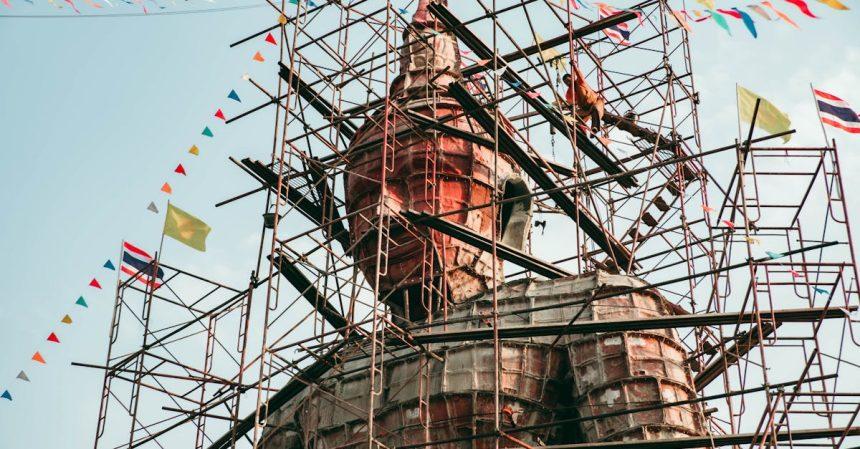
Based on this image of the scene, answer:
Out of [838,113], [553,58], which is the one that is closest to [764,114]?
[838,113]

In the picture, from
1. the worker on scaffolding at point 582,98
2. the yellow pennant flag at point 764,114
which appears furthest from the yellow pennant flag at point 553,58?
the yellow pennant flag at point 764,114

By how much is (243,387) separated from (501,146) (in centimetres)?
909

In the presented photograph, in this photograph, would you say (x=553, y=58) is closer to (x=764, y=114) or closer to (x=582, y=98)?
(x=582, y=98)

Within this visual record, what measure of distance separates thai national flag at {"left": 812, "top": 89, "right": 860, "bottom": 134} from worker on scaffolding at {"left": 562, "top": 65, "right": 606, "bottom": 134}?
9800mm

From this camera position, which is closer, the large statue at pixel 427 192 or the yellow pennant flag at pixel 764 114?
the yellow pennant flag at pixel 764 114

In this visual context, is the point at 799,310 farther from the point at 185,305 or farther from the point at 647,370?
the point at 185,305

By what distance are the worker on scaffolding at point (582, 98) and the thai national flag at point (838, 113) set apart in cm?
980

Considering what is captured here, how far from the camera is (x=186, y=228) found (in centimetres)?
3684

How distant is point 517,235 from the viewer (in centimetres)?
3822

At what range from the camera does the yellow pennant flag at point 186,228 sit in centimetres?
3667

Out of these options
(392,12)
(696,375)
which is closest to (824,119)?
(696,375)

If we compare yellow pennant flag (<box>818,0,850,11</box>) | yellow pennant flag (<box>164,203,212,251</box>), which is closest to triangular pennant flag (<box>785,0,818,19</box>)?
yellow pennant flag (<box>818,0,850,11</box>)

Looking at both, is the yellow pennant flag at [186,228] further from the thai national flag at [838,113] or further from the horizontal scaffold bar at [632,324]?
the thai national flag at [838,113]

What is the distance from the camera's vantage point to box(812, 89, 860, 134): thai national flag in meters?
29.3
